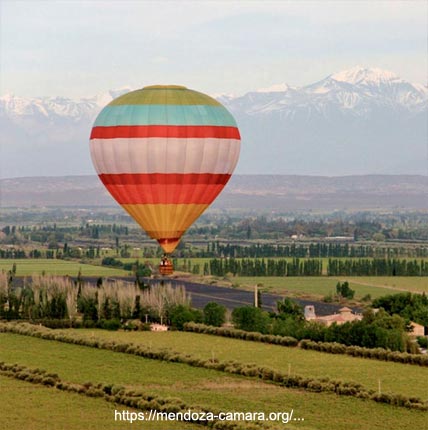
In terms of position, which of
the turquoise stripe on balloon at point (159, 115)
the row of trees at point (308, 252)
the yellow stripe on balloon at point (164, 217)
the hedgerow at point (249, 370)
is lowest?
the hedgerow at point (249, 370)

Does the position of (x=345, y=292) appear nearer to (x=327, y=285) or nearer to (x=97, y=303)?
(x=327, y=285)

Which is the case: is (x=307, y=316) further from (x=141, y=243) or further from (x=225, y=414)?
(x=141, y=243)

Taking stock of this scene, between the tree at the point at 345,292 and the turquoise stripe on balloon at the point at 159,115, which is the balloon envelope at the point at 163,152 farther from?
the tree at the point at 345,292

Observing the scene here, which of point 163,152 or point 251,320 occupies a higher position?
point 163,152

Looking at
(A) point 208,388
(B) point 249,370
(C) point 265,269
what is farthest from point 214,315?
(C) point 265,269

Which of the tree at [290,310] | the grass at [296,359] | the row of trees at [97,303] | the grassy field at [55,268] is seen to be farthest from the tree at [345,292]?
the grass at [296,359]

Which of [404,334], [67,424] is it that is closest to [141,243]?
[404,334]

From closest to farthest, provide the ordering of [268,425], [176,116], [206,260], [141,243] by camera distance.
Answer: [268,425] → [176,116] → [206,260] → [141,243]
